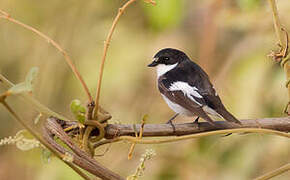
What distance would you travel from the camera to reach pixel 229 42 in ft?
16.1

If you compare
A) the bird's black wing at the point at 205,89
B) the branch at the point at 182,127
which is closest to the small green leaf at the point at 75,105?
the branch at the point at 182,127

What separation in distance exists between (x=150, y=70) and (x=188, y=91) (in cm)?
153

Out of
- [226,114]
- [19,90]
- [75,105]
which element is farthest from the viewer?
[226,114]

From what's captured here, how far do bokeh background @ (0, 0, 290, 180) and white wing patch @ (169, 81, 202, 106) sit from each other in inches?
11.8

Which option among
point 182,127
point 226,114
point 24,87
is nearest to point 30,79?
point 24,87

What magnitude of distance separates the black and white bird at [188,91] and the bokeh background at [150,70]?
26 cm

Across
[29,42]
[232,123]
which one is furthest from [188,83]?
[29,42]

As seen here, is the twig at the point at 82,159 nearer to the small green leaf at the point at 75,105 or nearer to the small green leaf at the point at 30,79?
the small green leaf at the point at 75,105

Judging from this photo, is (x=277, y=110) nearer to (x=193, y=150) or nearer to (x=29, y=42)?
(x=193, y=150)

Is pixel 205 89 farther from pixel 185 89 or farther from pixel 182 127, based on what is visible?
pixel 182 127

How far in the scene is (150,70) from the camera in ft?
15.2

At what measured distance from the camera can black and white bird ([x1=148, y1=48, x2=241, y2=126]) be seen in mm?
2959

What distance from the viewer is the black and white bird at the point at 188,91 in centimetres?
296

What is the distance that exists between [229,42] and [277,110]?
171 centimetres
